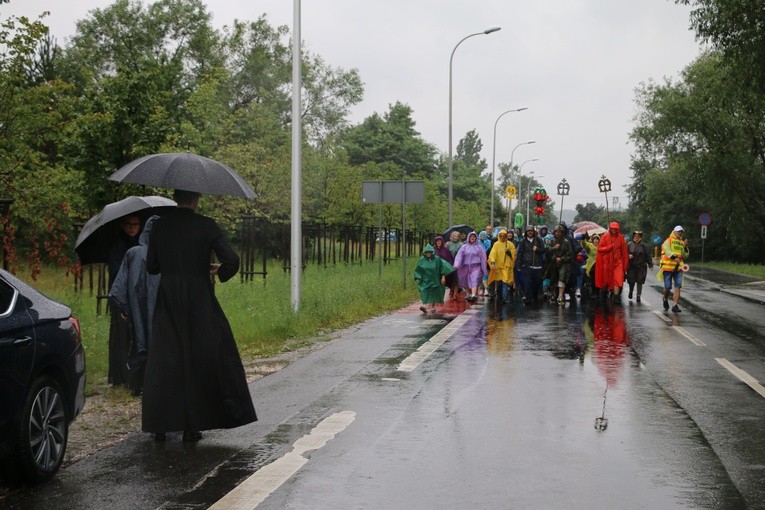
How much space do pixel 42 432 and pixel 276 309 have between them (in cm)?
1013

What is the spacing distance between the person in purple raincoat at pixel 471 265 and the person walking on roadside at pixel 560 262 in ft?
4.95

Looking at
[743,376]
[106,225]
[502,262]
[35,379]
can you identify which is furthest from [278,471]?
[502,262]

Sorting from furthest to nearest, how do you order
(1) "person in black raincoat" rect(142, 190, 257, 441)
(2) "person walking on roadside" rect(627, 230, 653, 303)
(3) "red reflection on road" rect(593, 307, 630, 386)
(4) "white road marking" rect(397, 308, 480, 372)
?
1. (2) "person walking on roadside" rect(627, 230, 653, 303)
2. (4) "white road marking" rect(397, 308, 480, 372)
3. (3) "red reflection on road" rect(593, 307, 630, 386)
4. (1) "person in black raincoat" rect(142, 190, 257, 441)

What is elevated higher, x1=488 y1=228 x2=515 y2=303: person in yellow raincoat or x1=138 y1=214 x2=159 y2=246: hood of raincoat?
x1=138 y1=214 x2=159 y2=246: hood of raincoat

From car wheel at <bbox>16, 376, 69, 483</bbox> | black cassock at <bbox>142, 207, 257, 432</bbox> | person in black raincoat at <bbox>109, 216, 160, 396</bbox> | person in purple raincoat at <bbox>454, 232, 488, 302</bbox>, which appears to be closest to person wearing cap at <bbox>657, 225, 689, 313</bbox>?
person in purple raincoat at <bbox>454, 232, 488, 302</bbox>

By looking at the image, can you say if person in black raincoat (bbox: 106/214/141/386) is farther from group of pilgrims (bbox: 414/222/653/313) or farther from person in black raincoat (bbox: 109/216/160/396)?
group of pilgrims (bbox: 414/222/653/313)

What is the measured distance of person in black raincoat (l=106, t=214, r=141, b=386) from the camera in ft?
29.1

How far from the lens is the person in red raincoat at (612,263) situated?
21641 millimetres

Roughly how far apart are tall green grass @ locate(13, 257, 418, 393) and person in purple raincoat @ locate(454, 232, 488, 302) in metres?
1.34

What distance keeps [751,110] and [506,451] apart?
39.3m

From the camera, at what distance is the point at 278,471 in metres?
6.04

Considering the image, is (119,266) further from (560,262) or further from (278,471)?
(560,262)

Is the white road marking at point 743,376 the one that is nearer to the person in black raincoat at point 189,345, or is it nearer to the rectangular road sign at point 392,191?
the person in black raincoat at point 189,345

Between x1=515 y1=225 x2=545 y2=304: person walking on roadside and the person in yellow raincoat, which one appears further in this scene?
the person in yellow raincoat
